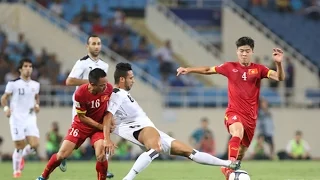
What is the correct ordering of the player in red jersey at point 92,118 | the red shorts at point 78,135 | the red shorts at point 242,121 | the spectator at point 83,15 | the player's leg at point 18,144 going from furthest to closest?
the spectator at point 83,15, the player's leg at point 18,144, the red shorts at point 242,121, the red shorts at point 78,135, the player in red jersey at point 92,118

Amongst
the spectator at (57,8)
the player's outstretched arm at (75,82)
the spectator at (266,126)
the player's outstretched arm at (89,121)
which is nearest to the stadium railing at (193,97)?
the spectator at (266,126)

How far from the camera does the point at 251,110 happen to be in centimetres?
1518

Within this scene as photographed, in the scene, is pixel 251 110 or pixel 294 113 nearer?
pixel 251 110

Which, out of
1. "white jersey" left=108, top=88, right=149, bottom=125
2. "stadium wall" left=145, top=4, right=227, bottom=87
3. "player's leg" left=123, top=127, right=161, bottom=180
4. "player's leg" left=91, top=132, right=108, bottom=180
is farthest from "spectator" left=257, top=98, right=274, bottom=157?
"player's leg" left=91, top=132, right=108, bottom=180

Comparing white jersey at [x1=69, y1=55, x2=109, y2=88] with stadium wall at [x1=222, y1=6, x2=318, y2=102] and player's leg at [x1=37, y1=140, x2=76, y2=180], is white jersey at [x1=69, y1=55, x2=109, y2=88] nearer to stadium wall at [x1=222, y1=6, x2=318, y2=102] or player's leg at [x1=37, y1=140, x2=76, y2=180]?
player's leg at [x1=37, y1=140, x2=76, y2=180]

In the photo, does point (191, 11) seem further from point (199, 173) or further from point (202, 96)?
point (199, 173)

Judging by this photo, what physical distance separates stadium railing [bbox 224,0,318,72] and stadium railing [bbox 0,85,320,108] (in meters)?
2.60

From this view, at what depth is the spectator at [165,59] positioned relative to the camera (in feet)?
101

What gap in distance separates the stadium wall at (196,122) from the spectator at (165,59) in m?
1.78

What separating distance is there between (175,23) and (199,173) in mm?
15328

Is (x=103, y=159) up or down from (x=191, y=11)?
down

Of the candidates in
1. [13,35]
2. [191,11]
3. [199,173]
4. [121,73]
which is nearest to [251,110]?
[121,73]

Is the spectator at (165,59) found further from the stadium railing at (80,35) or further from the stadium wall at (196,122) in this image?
the stadium wall at (196,122)

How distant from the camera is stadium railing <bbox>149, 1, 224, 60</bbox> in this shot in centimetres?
3322
